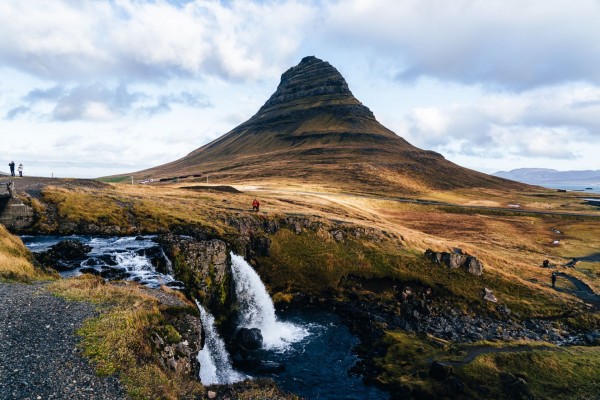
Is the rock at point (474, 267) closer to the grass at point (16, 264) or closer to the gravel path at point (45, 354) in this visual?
the gravel path at point (45, 354)

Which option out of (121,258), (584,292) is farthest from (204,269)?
(584,292)

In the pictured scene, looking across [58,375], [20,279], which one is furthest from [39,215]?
[58,375]

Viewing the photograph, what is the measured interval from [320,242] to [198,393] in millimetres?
43522

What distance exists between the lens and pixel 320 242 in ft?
209

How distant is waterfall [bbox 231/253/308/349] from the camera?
42.4 metres

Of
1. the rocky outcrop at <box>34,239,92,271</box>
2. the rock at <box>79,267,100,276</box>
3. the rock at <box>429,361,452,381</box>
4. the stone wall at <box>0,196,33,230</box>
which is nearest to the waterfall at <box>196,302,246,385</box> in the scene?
the rock at <box>79,267,100,276</box>

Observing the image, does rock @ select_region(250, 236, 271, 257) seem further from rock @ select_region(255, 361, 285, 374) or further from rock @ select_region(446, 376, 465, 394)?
rock @ select_region(446, 376, 465, 394)

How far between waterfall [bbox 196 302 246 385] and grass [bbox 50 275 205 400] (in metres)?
6.57

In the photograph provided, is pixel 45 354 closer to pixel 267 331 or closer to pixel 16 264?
pixel 16 264

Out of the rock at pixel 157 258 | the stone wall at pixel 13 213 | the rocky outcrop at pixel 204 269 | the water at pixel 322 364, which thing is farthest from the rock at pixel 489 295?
the stone wall at pixel 13 213

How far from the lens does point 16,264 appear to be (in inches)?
1266

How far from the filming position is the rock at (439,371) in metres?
33.2

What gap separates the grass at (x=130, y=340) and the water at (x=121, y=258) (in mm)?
9470

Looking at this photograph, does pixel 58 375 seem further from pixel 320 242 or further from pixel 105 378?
pixel 320 242
